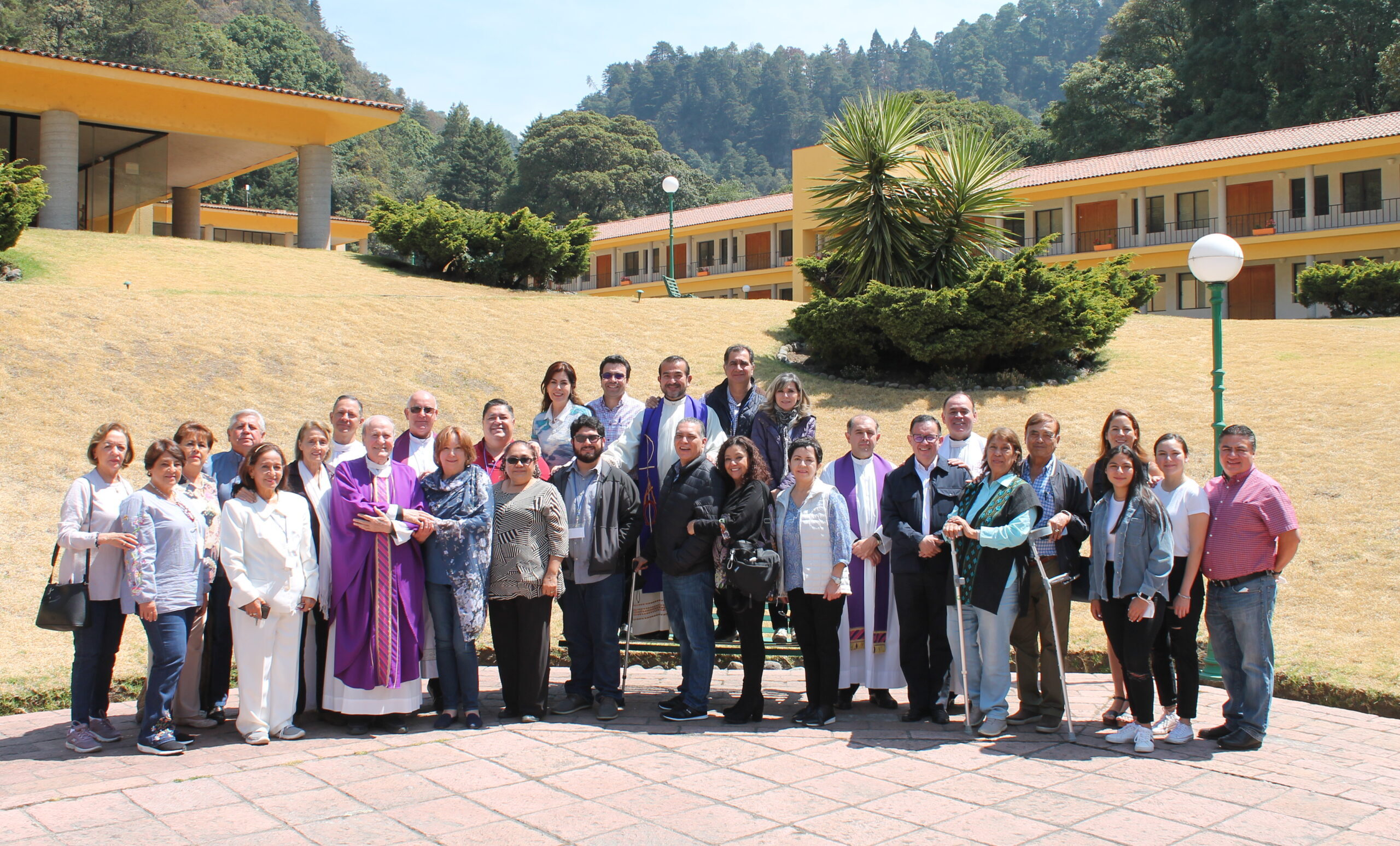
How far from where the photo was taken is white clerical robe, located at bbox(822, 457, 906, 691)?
604 centimetres

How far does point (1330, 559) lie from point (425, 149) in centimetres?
7646

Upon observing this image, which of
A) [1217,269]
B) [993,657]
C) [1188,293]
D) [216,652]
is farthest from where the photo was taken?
Result: [1188,293]

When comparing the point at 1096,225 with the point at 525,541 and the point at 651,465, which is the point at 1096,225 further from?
the point at 525,541

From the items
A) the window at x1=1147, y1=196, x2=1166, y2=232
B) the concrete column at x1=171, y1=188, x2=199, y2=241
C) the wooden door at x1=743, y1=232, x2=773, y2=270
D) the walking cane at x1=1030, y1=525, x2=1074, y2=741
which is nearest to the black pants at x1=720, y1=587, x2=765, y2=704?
the walking cane at x1=1030, y1=525, x2=1074, y2=741

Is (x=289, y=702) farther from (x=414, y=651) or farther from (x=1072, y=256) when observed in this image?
(x=1072, y=256)

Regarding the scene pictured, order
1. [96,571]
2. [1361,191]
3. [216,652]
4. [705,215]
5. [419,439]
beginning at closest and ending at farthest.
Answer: [96,571] < [216,652] < [419,439] < [1361,191] < [705,215]

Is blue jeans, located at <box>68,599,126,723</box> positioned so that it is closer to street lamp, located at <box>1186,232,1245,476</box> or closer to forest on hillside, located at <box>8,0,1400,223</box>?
street lamp, located at <box>1186,232,1245,476</box>

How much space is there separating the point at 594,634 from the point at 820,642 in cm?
130

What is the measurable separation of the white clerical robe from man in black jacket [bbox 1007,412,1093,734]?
682 millimetres

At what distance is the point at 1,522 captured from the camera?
8.56 metres

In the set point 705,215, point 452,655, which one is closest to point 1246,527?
point 452,655

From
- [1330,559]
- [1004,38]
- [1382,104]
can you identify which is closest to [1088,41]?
[1004,38]

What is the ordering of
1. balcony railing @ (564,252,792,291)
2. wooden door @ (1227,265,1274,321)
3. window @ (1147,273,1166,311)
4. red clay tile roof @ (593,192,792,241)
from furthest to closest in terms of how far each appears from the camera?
balcony railing @ (564,252,792,291)
red clay tile roof @ (593,192,792,241)
window @ (1147,273,1166,311)
wooden door @ (1227,265,1274,321)

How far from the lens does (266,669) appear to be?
5.36 meters
